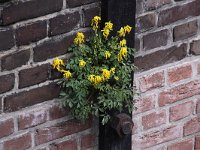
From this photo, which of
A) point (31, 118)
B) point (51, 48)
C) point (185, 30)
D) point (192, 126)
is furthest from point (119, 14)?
point (192, 126)

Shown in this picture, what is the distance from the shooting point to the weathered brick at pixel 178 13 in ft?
8.00

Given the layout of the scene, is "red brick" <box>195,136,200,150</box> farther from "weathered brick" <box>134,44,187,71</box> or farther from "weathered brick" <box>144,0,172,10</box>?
"weathered brick" <box>144,0,172,10</box>

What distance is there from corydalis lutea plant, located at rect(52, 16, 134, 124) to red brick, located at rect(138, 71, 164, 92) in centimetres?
20

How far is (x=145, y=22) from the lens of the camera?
240 cm

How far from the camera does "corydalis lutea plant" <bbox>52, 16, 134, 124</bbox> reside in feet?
7.34

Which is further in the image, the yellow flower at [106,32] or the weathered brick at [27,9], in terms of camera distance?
the yellow flower at [106,32]

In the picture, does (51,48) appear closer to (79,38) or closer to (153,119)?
(79,38)

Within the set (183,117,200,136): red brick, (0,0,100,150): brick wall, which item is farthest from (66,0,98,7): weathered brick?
(183,117,200,136): red brick

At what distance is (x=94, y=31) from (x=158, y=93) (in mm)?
451

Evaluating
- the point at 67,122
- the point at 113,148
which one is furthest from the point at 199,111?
the point at 67,122

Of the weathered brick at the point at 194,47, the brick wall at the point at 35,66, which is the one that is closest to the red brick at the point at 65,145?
the brick wall at the point at 35,66

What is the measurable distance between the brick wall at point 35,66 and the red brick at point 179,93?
411 mm

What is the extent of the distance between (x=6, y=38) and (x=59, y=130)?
0.46m

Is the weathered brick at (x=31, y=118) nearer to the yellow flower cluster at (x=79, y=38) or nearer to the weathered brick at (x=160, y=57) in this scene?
the yellow flower cluster at (x=79, y=38)
